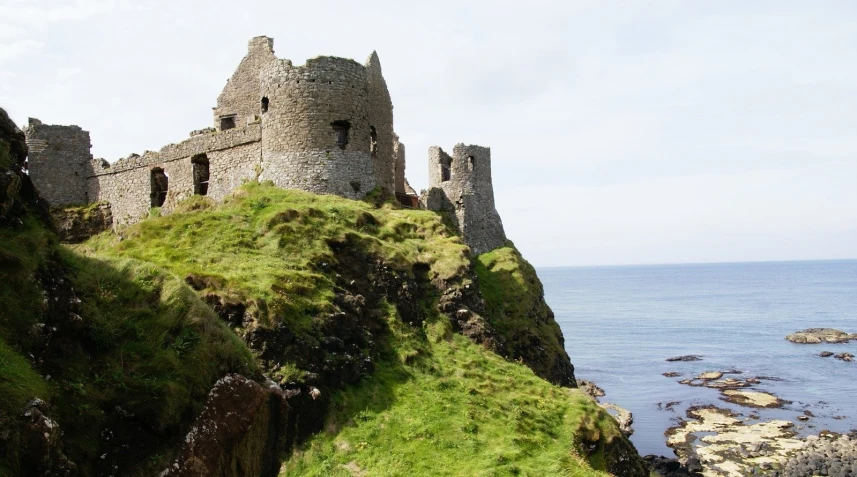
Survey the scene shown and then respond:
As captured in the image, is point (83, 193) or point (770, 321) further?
point (770, 321)

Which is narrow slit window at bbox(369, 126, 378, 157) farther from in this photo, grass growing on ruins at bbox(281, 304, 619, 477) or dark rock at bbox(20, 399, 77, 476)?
dark rock at bbox(20, 399, 77, 476)

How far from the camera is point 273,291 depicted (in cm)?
1916

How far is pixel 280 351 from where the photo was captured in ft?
58.0

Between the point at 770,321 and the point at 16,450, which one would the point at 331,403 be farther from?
the point at 770,321

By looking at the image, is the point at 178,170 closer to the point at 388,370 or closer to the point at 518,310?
the point at 388,370

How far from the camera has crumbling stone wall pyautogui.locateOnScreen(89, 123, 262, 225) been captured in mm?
30562

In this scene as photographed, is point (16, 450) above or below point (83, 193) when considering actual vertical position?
below

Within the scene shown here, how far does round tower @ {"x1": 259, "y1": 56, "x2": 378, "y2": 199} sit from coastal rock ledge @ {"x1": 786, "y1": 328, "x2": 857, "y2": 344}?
3369 inches

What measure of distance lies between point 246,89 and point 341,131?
7905 mm

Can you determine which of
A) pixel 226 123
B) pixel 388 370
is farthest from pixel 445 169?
pixel 388 370

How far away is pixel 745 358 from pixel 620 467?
225ft

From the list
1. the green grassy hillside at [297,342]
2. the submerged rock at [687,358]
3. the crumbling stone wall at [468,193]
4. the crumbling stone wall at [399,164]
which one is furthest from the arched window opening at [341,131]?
the submerged rock at [687,358]

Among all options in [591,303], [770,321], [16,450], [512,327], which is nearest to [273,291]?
[16,450]

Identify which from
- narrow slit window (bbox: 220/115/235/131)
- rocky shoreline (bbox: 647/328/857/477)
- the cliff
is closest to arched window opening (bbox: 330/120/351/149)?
the cliff
